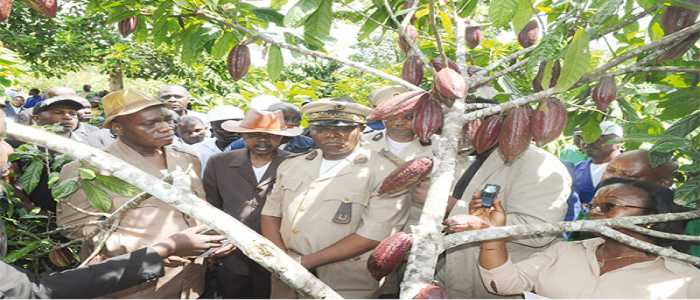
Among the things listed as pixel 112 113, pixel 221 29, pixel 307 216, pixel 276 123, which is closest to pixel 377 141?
pixel 276 123

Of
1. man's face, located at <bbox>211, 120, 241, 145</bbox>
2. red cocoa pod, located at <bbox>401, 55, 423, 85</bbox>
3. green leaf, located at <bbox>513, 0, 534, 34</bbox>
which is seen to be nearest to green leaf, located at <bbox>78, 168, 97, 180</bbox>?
red cocoa pod, located at <bbox>401, 55, 423, 85</bbox>

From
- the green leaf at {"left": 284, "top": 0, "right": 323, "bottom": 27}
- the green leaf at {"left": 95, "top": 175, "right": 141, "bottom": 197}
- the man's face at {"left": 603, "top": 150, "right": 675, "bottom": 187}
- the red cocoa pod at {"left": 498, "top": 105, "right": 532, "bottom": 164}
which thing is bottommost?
the green leaf at {"left": 95, "top": 175, "right": 141, "bottom": 197}

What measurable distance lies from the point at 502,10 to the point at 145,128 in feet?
5.31

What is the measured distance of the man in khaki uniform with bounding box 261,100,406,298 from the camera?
2102 mm

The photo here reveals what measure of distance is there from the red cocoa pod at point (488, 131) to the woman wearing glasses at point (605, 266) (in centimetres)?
15

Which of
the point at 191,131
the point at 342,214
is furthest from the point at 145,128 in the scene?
the point at 191,131

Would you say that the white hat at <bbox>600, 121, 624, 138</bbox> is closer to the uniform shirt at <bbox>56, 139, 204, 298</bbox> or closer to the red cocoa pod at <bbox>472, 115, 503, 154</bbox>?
the red cocoa pod at <bbox>472, 115, 503, 154</bbox>

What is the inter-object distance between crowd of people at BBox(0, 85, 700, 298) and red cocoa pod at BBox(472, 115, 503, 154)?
16cm

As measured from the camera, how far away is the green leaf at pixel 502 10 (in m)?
1.14

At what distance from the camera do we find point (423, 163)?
4.75 ft

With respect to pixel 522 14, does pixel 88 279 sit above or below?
below

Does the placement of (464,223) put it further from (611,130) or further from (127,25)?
(611,130)

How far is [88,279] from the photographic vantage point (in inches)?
63.4

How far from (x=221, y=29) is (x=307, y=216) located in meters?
0.79
